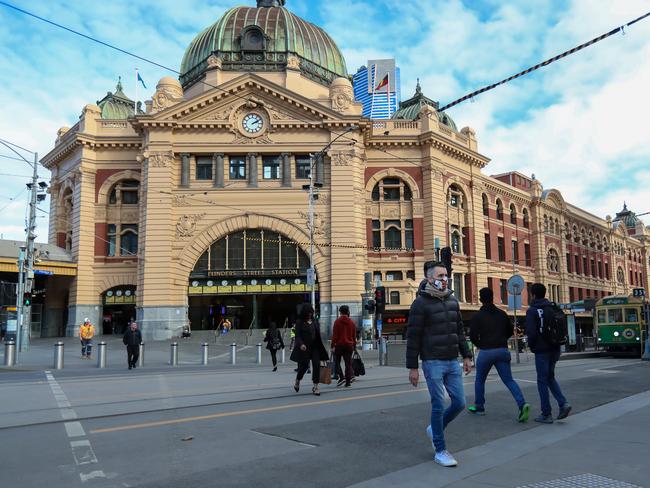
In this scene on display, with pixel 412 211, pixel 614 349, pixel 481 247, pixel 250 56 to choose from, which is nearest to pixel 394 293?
pixel 412 211

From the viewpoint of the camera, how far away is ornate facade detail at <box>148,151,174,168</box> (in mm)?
Result: 40250

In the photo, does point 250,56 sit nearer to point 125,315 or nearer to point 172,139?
point 172,139

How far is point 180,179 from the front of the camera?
135 ft

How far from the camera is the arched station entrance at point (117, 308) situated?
42750 millimetres

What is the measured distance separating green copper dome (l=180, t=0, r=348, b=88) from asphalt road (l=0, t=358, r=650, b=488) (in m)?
38.5

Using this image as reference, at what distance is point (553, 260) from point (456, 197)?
19847 millimetres

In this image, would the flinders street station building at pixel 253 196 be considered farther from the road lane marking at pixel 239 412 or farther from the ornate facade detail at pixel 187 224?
the road lane marking at pixel 239 412

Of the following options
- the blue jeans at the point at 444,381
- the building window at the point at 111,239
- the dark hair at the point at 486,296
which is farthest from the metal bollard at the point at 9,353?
the building window at the point at 111,239

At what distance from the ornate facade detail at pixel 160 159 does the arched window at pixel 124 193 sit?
446 cm

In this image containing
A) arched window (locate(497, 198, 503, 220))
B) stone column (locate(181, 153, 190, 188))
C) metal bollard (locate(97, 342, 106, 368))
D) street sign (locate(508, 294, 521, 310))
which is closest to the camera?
street sign (locate(508, 294, 521, 310))

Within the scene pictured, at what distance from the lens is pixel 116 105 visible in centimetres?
5353

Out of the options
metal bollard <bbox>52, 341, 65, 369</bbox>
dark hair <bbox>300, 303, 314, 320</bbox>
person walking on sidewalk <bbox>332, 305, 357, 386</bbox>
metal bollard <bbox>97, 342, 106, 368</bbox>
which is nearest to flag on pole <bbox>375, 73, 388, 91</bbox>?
metal bollard <bbox>97, 342, 106, 368</bbox>

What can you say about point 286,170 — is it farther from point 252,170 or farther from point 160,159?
point 160,159

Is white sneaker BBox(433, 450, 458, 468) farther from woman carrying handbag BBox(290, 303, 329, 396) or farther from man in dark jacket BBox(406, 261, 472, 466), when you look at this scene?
woman carrying handbag BBox(290, 303, 329, 396)
